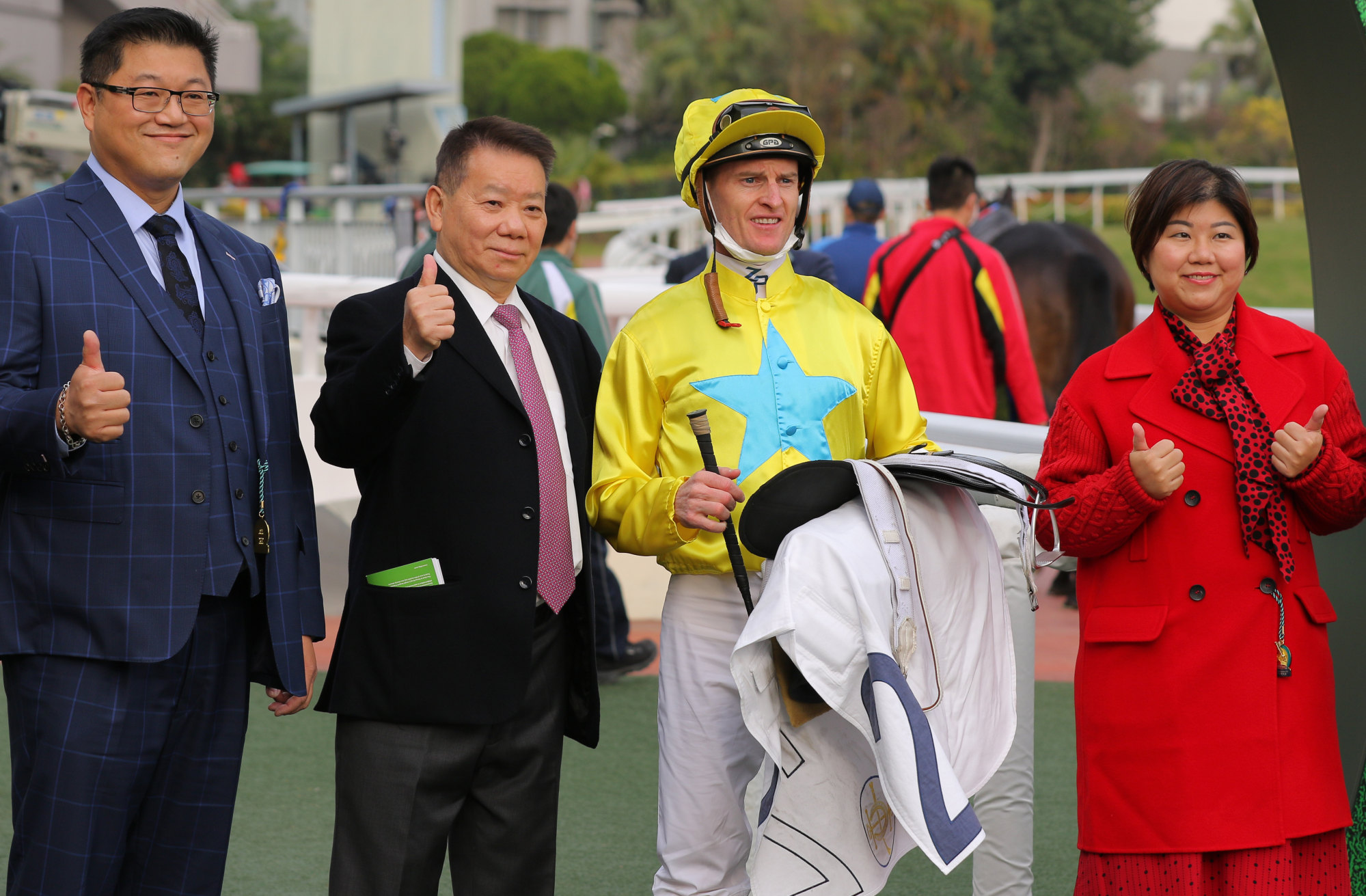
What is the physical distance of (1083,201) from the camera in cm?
3319

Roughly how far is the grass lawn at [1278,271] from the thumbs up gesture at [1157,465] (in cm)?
1877

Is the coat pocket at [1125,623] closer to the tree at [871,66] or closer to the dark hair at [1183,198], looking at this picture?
the dark hair at [1183,198]

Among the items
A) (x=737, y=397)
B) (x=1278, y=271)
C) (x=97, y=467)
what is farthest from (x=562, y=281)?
(x=1278, y=271)

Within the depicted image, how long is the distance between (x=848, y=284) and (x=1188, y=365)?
472 cm

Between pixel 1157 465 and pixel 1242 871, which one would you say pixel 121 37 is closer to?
pixel 1157 465

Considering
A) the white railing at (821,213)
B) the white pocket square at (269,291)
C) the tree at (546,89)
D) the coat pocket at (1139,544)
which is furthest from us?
the tree at (546,89)

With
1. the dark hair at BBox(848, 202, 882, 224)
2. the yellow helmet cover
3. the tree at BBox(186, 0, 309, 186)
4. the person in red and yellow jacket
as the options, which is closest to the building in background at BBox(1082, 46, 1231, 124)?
the tree at BBox(186, 0, 309, 186)

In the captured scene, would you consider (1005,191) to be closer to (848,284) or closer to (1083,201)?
(848,284)

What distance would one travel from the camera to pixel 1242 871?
7.88 feet

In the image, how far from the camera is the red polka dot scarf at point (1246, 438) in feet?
7.98

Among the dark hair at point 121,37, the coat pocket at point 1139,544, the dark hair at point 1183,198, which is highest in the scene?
the dark hair at point 121,37

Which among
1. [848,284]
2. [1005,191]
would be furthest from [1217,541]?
[1005,191]

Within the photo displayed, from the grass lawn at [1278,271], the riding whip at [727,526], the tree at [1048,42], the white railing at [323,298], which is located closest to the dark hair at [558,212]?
the white railing at [323,298]

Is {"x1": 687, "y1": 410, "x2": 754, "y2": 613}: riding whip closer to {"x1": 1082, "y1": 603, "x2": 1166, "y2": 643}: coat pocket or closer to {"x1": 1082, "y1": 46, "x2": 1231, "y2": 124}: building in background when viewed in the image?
{"x1": 1082, "y1": 603, "x2": 1166, "y2": 643}: coat pocket
